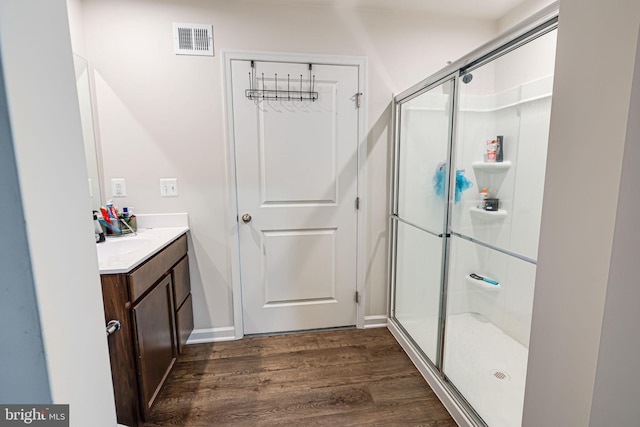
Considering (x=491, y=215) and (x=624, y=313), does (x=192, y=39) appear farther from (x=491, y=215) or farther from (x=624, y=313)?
(x=624, y=313)

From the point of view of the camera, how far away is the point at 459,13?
7.13ft

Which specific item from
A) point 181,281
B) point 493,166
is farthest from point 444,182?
point 181,281

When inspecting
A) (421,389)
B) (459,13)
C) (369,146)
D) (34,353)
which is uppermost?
(459,13)

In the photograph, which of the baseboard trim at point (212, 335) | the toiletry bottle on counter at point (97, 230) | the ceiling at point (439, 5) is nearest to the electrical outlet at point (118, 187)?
the toiletry bottle on counter at point (97, 230)

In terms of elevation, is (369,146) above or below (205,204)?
above

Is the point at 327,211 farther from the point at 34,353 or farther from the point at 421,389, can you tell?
the point at 34,353

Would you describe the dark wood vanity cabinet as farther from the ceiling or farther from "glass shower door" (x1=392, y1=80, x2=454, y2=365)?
the ceiling

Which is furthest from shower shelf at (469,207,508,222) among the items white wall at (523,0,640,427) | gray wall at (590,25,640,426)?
gray wall at (590,25,640,426)

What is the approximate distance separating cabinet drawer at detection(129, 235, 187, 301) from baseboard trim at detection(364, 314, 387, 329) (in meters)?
1.50

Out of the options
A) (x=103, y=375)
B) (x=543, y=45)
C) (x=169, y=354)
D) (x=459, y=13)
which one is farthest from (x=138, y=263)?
(x=459, y=13)

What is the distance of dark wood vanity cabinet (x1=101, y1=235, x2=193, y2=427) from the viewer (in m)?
1.25

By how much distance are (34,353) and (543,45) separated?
97.4 inches

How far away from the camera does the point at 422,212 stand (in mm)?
2000

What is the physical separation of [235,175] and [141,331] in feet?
3.70
